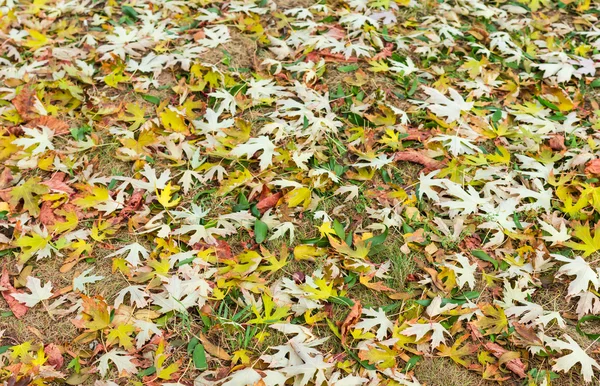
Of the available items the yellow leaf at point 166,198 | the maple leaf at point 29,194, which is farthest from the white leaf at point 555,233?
the maple leaf at point 29,194

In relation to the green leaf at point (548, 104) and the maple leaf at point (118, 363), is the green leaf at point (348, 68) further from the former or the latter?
the maple leaf at point (118, 363)

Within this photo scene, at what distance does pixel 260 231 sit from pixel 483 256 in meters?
1.01

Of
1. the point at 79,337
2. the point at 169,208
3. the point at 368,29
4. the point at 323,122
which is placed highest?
the point at 368,29

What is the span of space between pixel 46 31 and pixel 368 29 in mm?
2109

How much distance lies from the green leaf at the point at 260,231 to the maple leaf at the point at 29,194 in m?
1.03

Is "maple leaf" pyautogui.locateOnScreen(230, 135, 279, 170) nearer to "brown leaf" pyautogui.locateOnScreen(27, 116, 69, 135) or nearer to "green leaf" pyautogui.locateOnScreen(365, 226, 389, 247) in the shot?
"green leaf" pyautogui.locateOnScreen(365, 226, 389, 247)

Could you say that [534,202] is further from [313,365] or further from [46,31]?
[46,31]

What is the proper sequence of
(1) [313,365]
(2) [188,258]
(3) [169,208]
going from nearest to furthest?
(1) [313,365] < (2) [188,258] < (3) [169,208]

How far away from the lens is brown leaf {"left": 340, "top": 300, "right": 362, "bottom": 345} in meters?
2.05

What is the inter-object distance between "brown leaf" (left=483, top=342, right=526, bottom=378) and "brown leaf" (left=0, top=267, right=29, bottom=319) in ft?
6.24

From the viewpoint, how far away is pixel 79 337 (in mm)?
2047

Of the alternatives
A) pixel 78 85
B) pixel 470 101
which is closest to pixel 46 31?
pixel 78 85

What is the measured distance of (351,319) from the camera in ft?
6.83

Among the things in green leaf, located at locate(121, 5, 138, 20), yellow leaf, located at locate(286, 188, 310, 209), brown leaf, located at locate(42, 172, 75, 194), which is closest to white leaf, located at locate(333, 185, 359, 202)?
yellow leaf, located at locate(286, 188, 310, 209)
